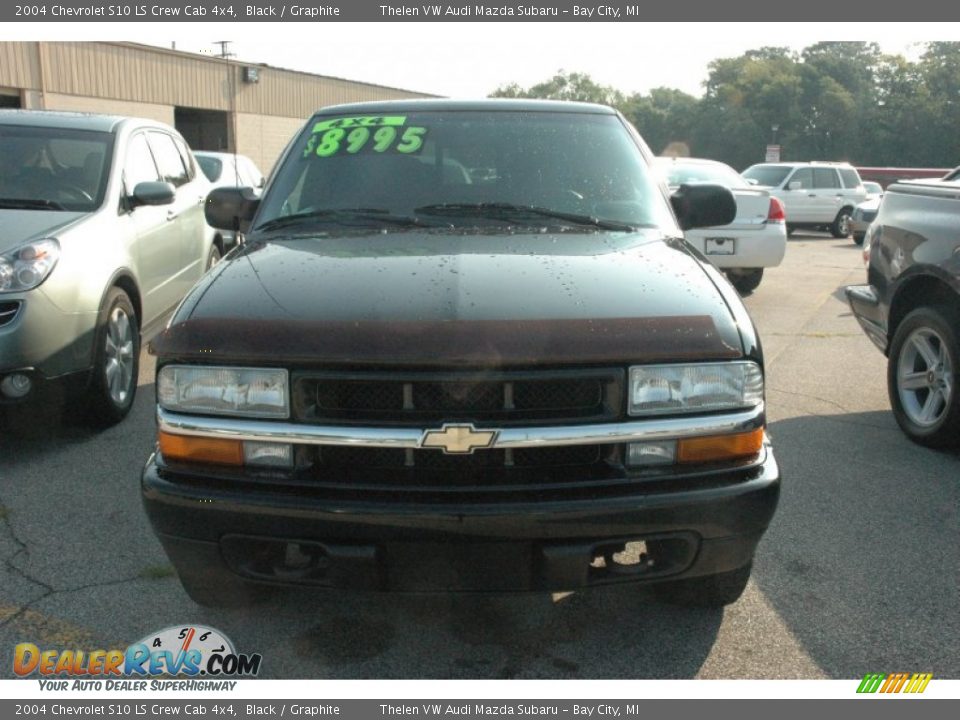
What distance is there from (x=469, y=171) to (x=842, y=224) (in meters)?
20.4

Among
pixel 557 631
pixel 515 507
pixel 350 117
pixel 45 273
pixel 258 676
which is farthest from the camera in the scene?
pixel 45 273

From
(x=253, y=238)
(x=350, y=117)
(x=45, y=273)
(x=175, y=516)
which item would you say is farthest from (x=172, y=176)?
(x=175, y=516)

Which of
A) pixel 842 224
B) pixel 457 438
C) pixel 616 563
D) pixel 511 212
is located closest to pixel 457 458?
pixel 457 438

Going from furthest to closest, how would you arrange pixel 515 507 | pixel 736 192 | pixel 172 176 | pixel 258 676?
pixel 736 192 → pixel 172 176 → pixel 258 676 → pixel 515 507

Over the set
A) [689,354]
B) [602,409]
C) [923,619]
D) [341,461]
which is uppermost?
[689,354]

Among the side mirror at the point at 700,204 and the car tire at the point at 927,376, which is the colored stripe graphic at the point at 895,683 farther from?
the car tire at the point at 927,376

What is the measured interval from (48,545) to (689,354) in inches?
103

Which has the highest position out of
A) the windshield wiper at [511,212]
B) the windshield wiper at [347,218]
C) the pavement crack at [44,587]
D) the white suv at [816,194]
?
the windshield wiper at [511,212]

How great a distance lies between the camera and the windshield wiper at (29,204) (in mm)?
5020

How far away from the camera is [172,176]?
6660 millimetres

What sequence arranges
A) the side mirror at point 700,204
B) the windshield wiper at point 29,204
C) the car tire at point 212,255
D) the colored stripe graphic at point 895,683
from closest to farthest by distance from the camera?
the colored stripe graphic at point 895,683 → the side mirror at point 700,204 → the windshield wiper at point 29,204 → the car tire at point 212,255

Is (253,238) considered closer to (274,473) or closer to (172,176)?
(274,473)

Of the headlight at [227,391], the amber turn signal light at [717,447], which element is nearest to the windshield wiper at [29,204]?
the headlight at [227,391]

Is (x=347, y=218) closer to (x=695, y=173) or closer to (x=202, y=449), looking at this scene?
(x=202, y=449)
